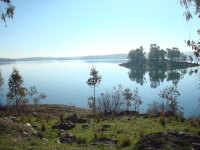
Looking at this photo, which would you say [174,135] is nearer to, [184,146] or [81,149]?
[184,146]

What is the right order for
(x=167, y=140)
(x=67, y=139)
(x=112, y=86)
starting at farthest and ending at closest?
(x=112, y=86), (x=67, y=139), (x=167, y=140)

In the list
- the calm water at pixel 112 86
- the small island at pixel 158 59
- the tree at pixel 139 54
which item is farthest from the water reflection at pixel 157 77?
the tree at pixel 139 54

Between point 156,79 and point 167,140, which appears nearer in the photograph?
point 167,140

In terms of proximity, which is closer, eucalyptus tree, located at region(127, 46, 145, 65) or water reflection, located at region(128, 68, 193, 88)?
water reflection, located at region(128, 68, 193, 88)

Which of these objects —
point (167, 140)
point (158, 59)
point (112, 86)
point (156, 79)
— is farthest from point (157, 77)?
point (167, 140)

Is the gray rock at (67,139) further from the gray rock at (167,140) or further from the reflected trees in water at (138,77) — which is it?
the reflected trees in water at (138,77)

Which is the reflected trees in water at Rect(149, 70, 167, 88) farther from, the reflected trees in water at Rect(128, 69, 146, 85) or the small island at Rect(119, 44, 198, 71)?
the small island at Rect(119, 44, 198, 71)

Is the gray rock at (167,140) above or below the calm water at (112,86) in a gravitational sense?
above

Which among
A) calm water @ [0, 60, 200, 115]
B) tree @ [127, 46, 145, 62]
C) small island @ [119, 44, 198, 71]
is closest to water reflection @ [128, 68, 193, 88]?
calm water @ [0, 60, 200, 115]

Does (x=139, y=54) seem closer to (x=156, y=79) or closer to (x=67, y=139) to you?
(x=156, y=79)

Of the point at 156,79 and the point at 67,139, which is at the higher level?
the point at 67,139

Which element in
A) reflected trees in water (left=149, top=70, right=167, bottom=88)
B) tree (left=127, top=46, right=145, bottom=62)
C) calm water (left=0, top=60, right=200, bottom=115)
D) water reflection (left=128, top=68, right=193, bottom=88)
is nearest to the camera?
calm water (left=0, top=60, right=200, bottom=115)

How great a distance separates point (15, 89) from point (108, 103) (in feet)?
37.2

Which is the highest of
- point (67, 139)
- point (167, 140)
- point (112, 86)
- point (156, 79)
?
point (167, 140)
